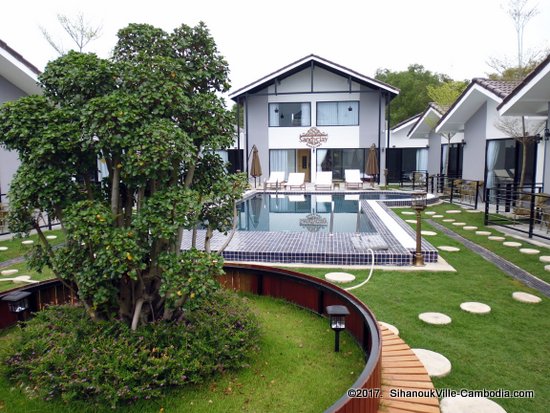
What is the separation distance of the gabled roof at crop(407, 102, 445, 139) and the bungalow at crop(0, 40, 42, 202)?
1724 cm

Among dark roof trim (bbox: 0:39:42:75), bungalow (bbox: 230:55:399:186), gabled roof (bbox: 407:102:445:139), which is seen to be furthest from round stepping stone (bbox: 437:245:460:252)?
bungalow (bbox: 230:55:399:186)

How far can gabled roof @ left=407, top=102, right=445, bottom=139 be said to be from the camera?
826 inches

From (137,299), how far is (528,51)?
24534mm

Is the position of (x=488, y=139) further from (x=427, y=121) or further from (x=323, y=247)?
(x=323, y=247)

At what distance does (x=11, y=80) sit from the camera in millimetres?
12789

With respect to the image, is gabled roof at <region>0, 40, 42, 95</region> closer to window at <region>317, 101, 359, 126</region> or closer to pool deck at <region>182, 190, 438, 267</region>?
pool deck at <region>182, 190, 438, 267</region>

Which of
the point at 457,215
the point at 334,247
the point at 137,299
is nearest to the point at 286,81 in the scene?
the point at 457,215

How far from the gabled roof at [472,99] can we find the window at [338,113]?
668 centimetres

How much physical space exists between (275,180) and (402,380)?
803 inches

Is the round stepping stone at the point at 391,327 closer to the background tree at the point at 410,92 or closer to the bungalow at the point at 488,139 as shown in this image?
the bungalow at the point at 488,139

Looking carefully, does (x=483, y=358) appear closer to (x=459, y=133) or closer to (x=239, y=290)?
(x=239, y=290)

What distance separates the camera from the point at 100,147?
3.69 m

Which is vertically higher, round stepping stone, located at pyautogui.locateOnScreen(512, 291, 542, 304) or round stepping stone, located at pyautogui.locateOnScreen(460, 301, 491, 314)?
round stepping stone, located at pyautogui.locateOnScreen(512, 291, 542, 304)

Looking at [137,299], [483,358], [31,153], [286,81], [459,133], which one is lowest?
[483,358]
